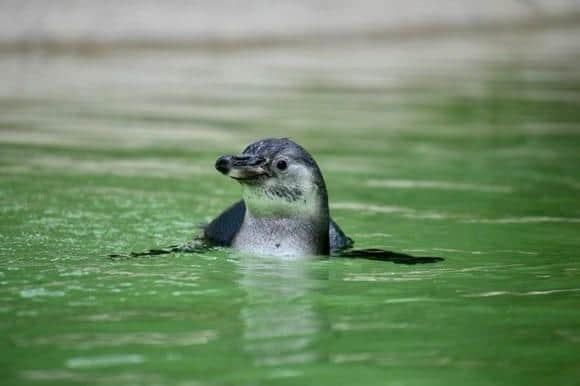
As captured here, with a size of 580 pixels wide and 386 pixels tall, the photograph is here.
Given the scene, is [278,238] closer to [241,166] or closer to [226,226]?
[241,166]

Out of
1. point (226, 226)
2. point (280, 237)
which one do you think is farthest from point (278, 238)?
point (226, 226)

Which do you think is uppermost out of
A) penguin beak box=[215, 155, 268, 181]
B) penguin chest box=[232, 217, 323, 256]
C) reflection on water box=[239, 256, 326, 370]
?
penguin beak box=[215, 155, 268, 181]

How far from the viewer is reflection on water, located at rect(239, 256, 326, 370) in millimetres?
4957

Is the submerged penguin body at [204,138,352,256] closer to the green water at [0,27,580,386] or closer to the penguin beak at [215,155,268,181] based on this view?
the penguin beak at [215,155,268,181]

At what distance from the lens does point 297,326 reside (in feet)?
17.9

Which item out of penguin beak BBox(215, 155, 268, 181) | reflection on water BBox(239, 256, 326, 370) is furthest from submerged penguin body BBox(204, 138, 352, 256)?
reflection on water BBox(239, 256, 326, 370)

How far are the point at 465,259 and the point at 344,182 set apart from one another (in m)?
3.07

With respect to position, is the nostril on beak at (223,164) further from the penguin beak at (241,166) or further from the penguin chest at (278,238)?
the penguin chest at (278,238)

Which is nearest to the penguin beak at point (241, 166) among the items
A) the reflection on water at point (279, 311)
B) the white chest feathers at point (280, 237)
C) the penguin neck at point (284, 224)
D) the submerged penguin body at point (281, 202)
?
the submerged penguin body at point (281, 202)

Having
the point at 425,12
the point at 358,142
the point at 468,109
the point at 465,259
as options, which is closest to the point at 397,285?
the point at 465,259

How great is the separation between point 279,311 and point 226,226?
7.45ft

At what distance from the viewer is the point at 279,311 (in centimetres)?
577

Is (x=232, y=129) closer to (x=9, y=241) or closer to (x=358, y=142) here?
(x=358, y=142)

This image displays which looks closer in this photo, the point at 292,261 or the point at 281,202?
the point at 292,261
